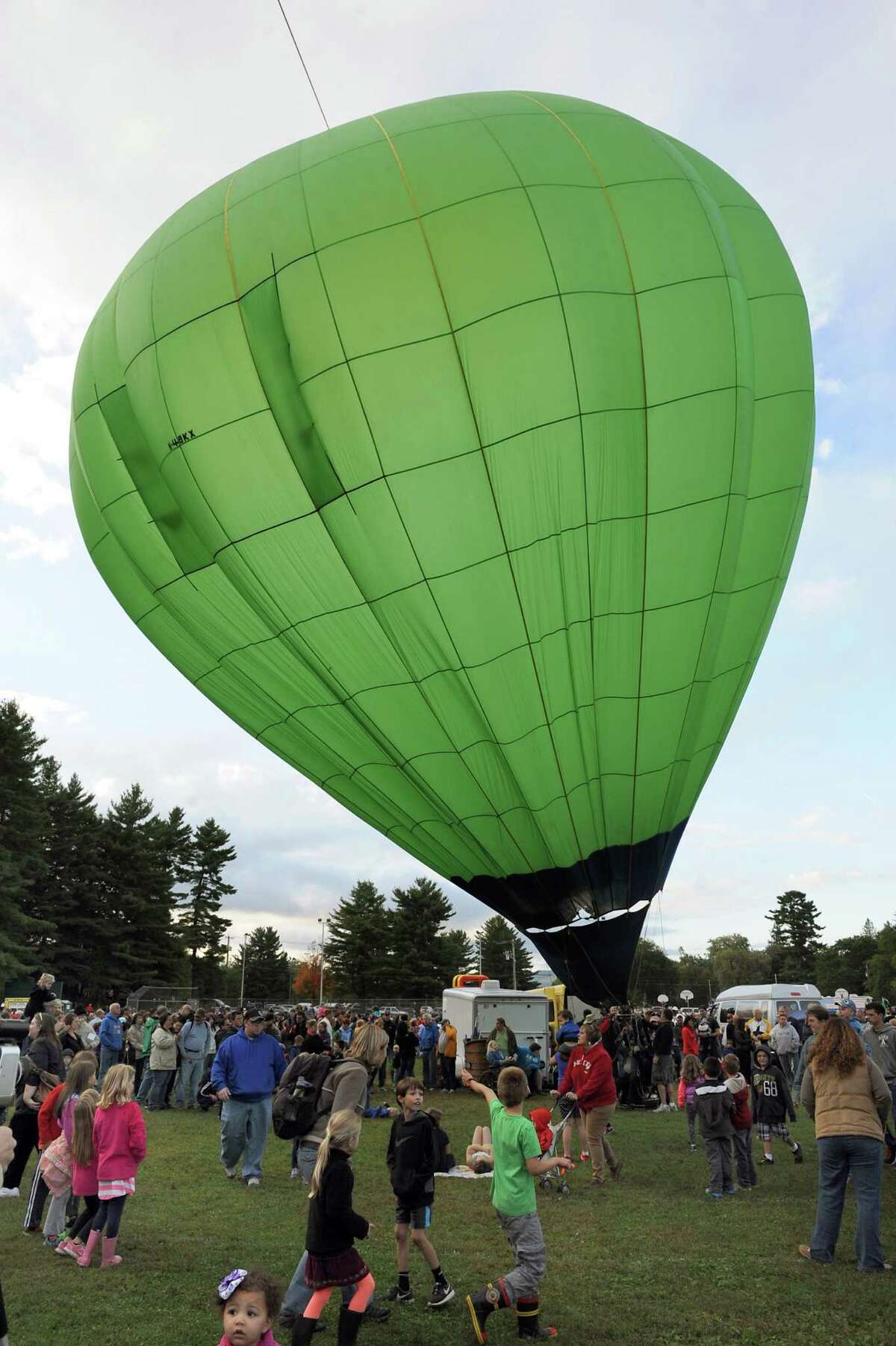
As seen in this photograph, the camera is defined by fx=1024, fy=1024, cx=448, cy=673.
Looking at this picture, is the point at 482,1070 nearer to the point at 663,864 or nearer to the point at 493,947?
the point at 663,864

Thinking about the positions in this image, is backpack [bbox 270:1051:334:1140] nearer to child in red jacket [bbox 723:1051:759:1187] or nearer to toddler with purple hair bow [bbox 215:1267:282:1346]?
child in red jacket [bbox 723:1051:759:1187]

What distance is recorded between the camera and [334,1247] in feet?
14.0

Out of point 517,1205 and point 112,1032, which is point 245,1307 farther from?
point 112,1032

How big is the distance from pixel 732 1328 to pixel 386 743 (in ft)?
18.6

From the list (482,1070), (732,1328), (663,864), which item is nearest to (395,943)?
(482,1070)

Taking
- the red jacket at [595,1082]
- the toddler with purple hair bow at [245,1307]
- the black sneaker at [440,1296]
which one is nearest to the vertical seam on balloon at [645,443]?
the red jacket at [595,1082]

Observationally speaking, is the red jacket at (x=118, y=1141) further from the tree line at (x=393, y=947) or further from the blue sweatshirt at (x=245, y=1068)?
the tree line at (x=393, y=947)

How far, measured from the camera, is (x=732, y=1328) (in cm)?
482

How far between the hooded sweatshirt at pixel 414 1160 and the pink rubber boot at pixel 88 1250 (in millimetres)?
1900

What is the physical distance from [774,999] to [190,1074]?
18.9 metres

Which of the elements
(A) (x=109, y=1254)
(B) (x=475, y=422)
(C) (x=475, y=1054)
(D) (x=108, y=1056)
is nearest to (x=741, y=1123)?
(A) (x=109, y=1254)

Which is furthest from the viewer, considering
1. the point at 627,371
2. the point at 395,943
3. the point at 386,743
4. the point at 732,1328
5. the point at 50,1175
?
the point at 395,943

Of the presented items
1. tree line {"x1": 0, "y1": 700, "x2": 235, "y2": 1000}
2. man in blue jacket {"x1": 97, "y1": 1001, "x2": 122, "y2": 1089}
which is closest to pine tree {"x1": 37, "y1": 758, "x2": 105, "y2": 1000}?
tree line {"x1": 0, "y1": 700, "x2": 235, "y2": 1000}

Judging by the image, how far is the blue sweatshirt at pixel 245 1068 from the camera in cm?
855
